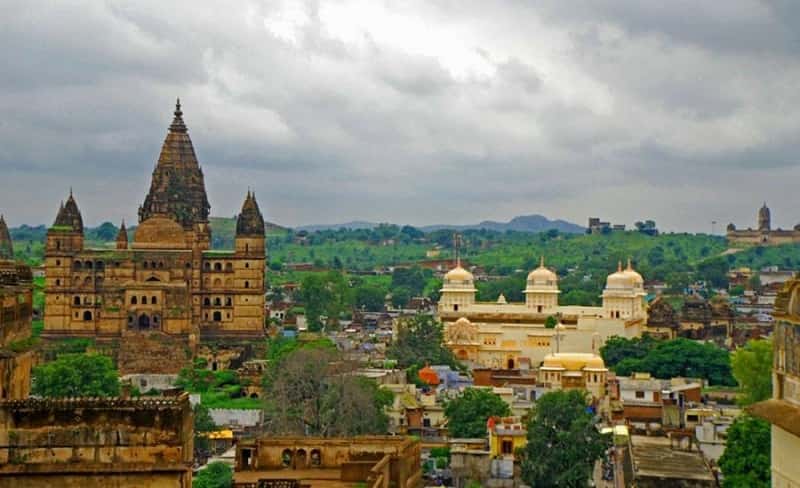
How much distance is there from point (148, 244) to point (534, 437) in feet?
118

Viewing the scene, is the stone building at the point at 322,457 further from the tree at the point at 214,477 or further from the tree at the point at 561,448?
the tree at the point at 561,448

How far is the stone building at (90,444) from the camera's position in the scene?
56.7 feet

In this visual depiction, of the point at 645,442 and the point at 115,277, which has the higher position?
the point at 115,277

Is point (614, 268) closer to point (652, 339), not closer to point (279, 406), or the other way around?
point (652, 339)

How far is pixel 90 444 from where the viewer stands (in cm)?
1742

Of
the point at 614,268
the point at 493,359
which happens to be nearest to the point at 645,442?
the point at 493,359

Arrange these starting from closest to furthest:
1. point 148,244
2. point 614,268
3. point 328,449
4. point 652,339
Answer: point 328,449, point 148,244, point 652,339, point 614,268

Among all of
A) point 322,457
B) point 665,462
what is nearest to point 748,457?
point 665,462

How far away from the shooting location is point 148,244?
252 feet

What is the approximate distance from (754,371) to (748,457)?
70.6ft

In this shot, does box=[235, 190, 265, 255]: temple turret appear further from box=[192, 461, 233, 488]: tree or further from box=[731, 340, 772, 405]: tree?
box=[192, 461, 233, 488]: tree

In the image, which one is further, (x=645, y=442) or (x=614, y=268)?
(x=614, y=268)

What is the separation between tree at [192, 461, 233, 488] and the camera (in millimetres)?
39838

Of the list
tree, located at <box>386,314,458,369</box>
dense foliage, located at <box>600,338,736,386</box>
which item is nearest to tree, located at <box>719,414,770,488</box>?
dense foliage, located at <box>600,338,736,386</box>
